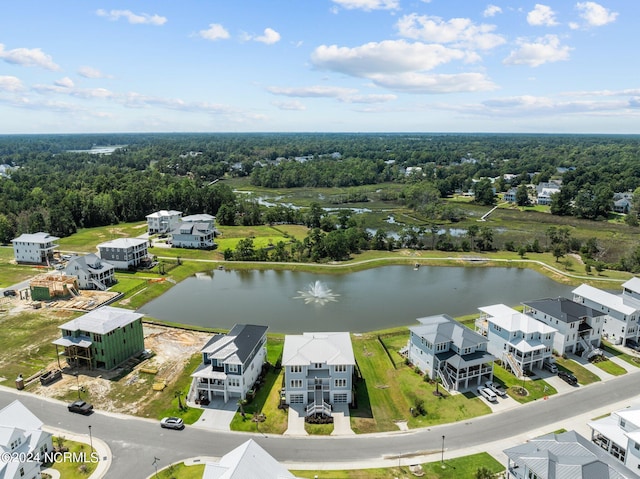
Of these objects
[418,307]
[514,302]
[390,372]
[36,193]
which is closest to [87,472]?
[390,372]

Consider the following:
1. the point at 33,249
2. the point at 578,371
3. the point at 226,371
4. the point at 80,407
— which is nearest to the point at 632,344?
the point at 578,371

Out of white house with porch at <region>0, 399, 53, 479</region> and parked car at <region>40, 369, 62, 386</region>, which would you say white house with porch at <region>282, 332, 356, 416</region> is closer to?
white house with porch at <region>0, 399, 53, 479</region>

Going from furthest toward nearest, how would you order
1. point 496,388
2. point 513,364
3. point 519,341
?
point 519,341
point 513,364
point 496,388

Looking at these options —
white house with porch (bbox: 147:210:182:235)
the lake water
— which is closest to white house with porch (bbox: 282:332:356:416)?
the lake water

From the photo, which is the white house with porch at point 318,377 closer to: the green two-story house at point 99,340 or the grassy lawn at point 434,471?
the grassy lawn at point 434,471

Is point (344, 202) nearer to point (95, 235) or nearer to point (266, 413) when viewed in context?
point (95, 235)

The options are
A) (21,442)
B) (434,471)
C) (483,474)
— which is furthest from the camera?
(434,471)
